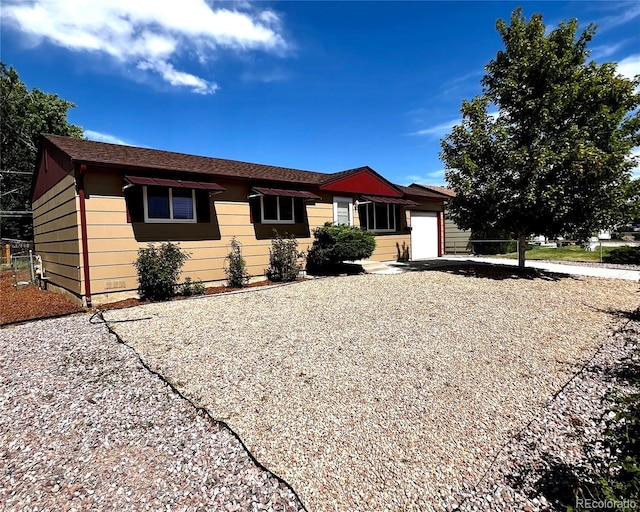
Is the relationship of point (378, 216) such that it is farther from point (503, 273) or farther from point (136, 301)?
point (136, 301)

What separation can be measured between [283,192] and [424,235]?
8.91m

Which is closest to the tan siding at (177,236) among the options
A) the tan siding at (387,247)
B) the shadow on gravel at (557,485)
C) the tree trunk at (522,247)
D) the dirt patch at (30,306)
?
the dirt patch at (30,306)

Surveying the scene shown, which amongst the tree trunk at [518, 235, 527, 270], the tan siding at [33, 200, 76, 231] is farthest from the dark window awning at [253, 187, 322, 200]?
the tree trunk at [518, 235, 527, 270]

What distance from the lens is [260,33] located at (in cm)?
953

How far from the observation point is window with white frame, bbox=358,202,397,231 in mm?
13719

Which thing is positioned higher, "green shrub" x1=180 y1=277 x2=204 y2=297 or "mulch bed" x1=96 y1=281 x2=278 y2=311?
"green shrub" x1=180 y1=277 x2=204 y2=297

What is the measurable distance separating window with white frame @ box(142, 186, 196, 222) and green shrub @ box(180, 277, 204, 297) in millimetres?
1688

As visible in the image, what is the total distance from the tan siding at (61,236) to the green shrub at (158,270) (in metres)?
1.42

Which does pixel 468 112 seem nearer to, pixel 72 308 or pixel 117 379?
pixel 117 379

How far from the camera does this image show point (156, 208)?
28.0 feet

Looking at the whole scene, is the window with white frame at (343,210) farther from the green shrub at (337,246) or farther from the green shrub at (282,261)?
the green shrub at (282,261)

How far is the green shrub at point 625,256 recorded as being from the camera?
13.3 meters

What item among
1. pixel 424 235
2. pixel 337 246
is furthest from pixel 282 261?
pixel 424 235

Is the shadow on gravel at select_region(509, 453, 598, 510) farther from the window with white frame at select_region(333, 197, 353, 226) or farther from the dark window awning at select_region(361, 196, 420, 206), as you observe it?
the dark window awning at select_region(361, 196, 420, 206)
